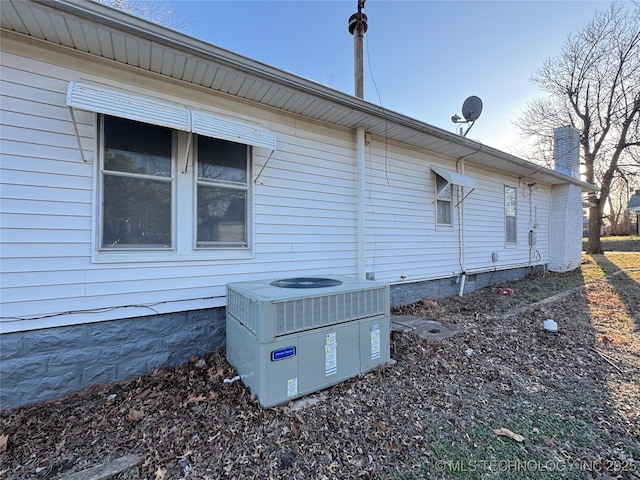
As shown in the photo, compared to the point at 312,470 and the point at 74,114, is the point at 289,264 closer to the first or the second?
the point at 312,470

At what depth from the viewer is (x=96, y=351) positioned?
275cm

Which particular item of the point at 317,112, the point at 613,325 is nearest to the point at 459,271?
the point at 613,325

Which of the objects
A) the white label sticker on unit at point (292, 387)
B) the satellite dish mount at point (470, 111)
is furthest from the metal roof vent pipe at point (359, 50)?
the white label sticker on unit at point (292, 387)

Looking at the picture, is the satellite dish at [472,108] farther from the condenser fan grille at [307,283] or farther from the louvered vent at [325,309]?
the condenser fan grille at [307,283]

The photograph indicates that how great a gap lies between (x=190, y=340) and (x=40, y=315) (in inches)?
52.0

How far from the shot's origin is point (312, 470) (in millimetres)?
1766

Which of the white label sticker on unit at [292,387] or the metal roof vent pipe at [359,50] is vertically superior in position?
the metal roof vent pipe at [359,50]

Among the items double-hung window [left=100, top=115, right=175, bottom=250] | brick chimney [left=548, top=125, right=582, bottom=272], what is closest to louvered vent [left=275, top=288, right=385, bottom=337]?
double-hung window [left=100, top=115, right=175, bottom=250]

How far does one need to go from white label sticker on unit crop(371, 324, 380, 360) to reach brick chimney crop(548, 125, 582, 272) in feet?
30.3

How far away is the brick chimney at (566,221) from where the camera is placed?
904cm

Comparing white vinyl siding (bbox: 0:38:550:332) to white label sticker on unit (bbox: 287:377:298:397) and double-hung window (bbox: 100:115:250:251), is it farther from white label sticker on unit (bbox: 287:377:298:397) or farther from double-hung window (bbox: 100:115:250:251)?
→ white label sticker on unit (bbox: 287:377:298:397)

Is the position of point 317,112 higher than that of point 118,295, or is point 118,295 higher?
point 317,112

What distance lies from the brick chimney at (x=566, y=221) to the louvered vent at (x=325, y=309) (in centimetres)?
922

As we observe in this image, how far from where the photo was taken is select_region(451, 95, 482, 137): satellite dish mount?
236 inches
